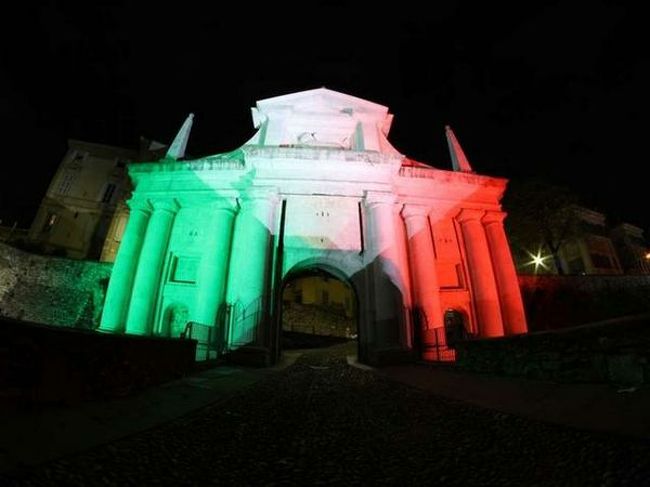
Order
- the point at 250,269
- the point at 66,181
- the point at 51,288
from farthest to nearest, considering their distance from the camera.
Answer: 1. the point at 66,181
2. the point at 51,288
3. the point at 250,269

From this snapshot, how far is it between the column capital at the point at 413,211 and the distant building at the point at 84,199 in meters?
30.2

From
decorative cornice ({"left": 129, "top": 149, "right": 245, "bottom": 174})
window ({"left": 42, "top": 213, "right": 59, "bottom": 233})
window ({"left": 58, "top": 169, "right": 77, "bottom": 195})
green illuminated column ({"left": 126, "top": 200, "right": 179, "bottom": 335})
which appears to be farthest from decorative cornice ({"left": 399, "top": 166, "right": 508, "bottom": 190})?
window ({"left": 58, "top": 169, "right": 77, "bottom": 195})

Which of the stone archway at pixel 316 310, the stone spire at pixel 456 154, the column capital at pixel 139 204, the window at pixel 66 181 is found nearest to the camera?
the stone archway at pixel 316 310

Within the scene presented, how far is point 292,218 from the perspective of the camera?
53.9 feet

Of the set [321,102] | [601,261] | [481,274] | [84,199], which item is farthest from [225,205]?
[601,261]

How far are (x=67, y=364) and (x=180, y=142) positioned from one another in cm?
1947

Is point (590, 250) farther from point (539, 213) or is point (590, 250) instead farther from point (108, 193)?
point (108, 193)

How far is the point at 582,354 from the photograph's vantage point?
4770mm

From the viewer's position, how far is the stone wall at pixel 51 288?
1950 cm

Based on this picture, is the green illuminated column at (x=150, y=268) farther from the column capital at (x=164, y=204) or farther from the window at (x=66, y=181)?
the window at (x=66, y=181)

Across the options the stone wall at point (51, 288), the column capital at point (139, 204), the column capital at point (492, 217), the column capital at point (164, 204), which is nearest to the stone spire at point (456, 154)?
the column capital at point (492, 217)

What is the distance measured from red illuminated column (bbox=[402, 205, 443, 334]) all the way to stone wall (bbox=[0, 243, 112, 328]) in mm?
20384

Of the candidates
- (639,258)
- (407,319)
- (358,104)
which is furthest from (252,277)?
(639,258)

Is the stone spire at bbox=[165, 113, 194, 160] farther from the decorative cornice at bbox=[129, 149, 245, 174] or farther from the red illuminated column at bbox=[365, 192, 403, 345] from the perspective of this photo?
the red illuminated column at bbox=[365, 192, 403, 345]
